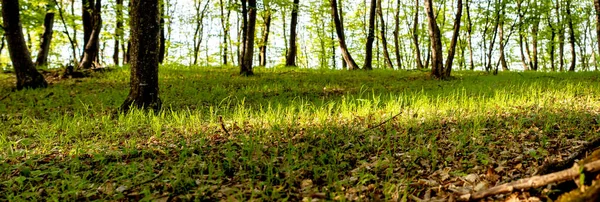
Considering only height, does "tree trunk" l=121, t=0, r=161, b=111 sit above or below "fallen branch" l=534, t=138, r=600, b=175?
above

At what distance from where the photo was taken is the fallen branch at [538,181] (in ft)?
6.38

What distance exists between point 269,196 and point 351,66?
43.3 ft

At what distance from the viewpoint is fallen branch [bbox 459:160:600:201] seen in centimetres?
194

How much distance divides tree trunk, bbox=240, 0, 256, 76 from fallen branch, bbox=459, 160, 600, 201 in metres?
9.96

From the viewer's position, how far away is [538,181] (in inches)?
83.1

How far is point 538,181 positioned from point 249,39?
10.4m

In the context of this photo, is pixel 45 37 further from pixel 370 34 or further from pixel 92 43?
pixel 370 34

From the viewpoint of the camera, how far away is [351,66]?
613 inches

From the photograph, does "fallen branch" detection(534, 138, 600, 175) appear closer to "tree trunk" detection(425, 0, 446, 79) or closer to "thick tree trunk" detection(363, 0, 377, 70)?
"tree trunk" detection(425, 0, 446, 79)

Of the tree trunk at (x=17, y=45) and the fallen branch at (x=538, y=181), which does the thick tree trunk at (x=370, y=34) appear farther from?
the fallen branch at (x=538, y=181)

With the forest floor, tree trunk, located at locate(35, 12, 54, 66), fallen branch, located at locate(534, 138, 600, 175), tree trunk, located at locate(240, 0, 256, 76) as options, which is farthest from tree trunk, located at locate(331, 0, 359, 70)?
fallen branch, located at locate(534, 138, 600, 175)

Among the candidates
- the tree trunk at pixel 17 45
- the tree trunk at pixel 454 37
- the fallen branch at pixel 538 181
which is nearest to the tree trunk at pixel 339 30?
the tree trunk at pixel 454 37

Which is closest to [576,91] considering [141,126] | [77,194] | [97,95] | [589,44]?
[141,126]

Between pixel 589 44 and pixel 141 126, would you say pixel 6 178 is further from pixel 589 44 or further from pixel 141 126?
pixel 589 44
